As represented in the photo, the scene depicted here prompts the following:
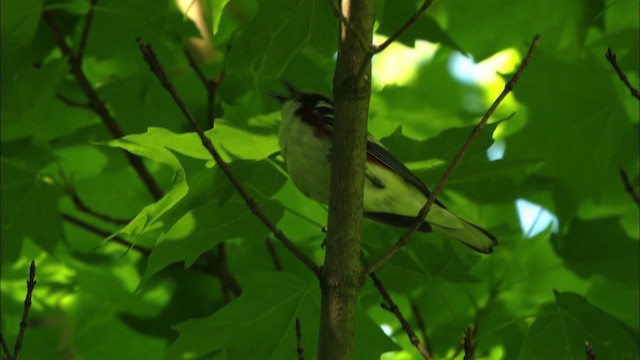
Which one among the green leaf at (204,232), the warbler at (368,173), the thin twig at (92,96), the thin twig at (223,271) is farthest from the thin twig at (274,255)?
the green leaf at (204,232)

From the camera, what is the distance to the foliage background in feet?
10.00

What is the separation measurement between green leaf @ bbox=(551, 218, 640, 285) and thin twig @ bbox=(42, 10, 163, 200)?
191cm

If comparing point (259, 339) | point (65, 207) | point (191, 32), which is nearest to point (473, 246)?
point (259, 339)

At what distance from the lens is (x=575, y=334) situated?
10.6 feet

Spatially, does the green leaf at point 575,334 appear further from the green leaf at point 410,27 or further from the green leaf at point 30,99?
the green leaf at point 30,99

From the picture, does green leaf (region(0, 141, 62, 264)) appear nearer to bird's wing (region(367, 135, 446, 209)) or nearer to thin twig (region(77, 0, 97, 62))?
thin twig (region(77, 0, 97, 62))

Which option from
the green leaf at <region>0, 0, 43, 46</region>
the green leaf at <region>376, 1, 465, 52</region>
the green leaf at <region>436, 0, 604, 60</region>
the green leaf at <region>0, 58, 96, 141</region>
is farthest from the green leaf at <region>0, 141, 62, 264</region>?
the green leaf at <region>436, 0, 604, 60</region>

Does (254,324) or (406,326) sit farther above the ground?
(254,324)

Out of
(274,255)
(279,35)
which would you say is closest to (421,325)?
(274,255)

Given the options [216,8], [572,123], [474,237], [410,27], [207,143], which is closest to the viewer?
[207,143]

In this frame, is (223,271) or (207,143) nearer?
(207,143)

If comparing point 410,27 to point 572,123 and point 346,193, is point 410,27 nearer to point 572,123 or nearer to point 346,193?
point 572,123

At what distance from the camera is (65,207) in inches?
191

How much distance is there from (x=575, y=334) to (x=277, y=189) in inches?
47.4
